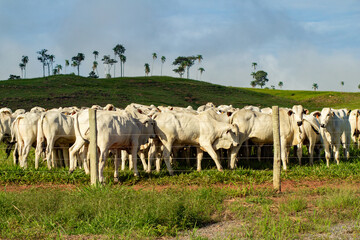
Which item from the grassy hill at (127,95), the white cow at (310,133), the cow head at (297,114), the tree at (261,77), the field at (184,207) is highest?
the tree at (261,77)

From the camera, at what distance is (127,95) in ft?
199

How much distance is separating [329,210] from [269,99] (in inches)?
2413

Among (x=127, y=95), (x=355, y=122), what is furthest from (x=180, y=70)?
(x=355, y=122)

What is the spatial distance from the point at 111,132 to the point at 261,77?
129 metres

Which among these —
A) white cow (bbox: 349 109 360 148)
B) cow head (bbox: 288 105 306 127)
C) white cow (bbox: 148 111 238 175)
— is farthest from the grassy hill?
white cow (bbox: 148 111 238 175)

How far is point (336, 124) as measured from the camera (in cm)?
1609

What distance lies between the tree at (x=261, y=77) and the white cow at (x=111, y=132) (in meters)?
128

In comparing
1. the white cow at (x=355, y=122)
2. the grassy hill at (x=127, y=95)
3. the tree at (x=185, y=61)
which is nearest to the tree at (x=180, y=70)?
the tree at (x=185, y=61)

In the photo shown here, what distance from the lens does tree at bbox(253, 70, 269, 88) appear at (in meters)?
137

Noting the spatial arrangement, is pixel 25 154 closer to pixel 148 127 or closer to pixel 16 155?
pixel 16 155

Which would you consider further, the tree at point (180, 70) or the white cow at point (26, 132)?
the tree at point (180, 70)

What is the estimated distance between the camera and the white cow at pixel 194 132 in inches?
541

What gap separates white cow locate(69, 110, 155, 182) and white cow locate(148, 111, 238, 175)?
663mm

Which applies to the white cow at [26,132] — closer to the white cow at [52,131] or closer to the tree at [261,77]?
the white cow at [52,131]
